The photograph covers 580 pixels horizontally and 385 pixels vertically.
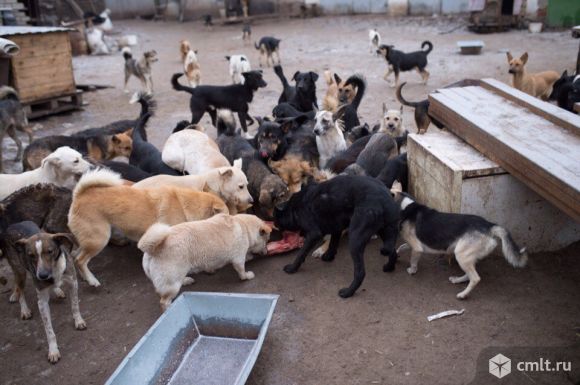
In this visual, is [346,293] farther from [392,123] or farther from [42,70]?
[42,70]

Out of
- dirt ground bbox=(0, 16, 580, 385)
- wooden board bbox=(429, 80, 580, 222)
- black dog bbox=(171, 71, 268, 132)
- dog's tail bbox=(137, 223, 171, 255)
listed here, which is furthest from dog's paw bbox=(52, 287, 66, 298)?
black dog bbox=(171, 71, 268, 132)

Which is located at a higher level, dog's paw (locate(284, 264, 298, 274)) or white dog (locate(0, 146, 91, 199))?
white dog (locate(0, 146, 91, 199))

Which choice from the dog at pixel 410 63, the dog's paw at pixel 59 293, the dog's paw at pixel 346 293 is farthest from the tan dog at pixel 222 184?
the dog at pixel 410 63

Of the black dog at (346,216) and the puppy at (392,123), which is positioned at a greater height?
the puppy at (392,123)

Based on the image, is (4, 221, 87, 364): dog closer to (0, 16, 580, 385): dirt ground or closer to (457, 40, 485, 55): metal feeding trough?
(0, 16, 580, 385): dirt ground

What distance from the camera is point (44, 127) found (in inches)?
401

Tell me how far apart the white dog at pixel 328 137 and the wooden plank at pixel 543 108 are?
188 centimetres

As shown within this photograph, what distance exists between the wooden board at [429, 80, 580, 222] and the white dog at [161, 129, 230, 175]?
263 cm

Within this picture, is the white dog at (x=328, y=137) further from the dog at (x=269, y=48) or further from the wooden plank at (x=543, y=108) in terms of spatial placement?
the dog at (x=269, y=48)

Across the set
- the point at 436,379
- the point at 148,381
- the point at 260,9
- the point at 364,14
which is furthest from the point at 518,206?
the point at 260,9

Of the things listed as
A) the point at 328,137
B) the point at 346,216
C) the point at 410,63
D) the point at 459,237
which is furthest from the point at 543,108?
the point at 410,63

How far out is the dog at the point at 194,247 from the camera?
4090 mm

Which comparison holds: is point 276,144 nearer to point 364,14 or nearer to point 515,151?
point 515,151

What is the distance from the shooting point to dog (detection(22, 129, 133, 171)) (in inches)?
267
